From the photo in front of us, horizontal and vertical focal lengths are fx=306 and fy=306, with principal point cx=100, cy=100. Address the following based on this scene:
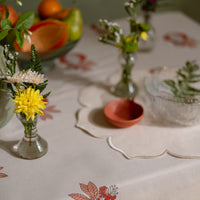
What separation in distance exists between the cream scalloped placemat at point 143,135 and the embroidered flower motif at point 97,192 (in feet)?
0.35

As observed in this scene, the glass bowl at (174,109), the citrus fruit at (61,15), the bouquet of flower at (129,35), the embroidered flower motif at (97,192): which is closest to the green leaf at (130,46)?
the bouquet of flower at (129,35)

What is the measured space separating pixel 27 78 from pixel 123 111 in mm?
368

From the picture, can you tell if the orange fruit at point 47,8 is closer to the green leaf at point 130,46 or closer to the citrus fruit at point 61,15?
the citrus fruit at point 61,15

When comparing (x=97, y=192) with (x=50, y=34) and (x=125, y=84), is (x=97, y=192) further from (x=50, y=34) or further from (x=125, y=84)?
(x=50, y=34)

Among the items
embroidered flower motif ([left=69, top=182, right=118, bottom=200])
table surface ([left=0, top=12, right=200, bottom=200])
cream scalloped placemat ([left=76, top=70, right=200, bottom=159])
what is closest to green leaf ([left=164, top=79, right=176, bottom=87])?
cream scalloped placemat ([left=76, top=70, right=200, bottom=159])

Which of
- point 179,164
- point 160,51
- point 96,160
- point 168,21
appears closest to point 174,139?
point 179,164

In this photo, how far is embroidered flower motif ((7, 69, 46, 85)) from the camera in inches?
25.5

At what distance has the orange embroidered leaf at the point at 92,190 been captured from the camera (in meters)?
0.69

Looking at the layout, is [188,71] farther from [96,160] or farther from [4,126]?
[4,126]

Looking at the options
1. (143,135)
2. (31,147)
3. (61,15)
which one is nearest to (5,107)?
(31,147)

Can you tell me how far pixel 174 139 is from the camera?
84 centimetres

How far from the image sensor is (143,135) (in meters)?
0.85

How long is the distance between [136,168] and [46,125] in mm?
301

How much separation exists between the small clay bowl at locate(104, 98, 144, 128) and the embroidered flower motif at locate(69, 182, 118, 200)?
0.22 m
